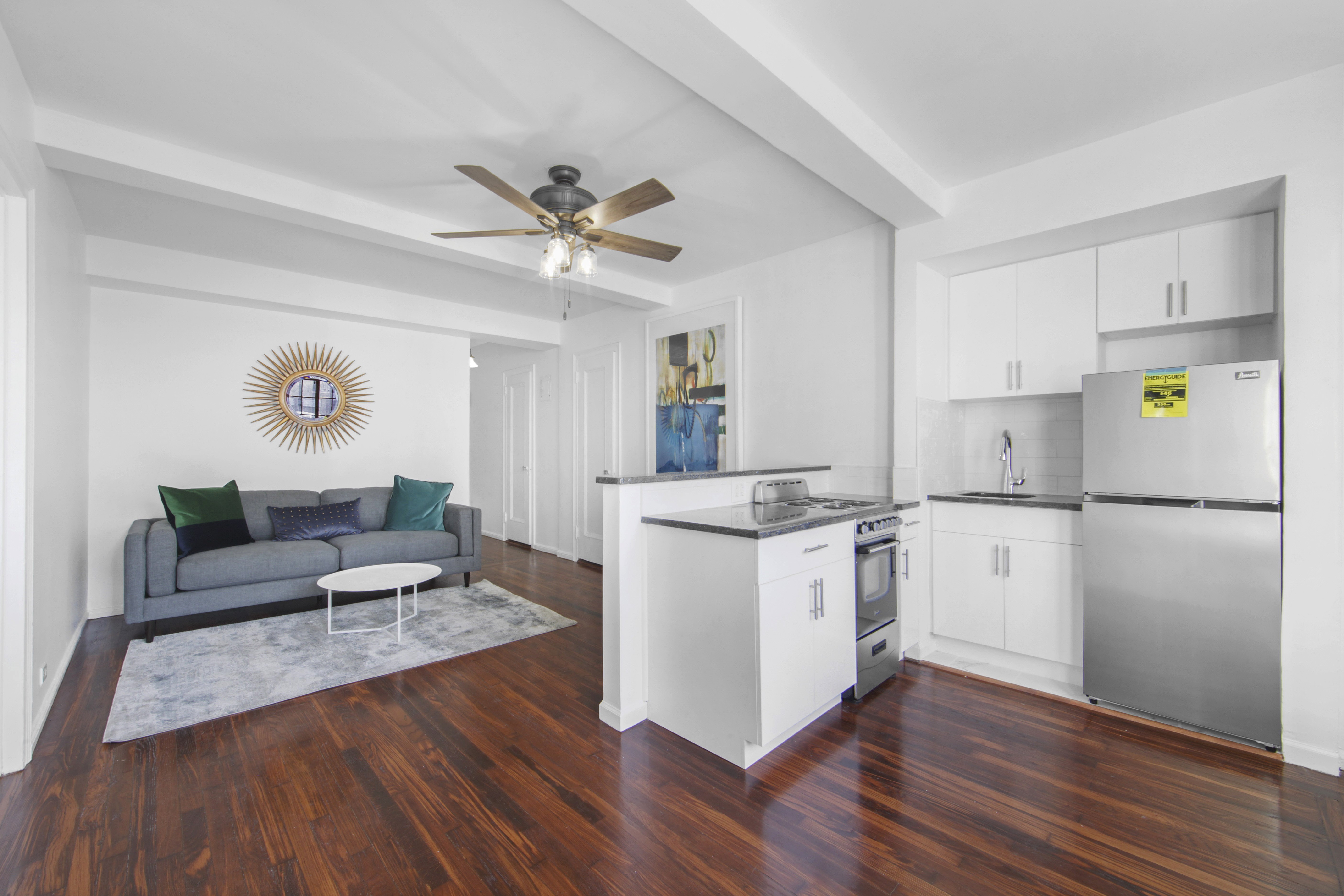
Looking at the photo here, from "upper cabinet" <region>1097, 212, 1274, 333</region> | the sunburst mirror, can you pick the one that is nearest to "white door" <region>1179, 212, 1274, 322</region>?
"upper cabinet" <region>1097, 212, 1274, 333</region>

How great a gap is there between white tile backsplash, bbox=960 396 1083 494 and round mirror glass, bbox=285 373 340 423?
5209 millimetres

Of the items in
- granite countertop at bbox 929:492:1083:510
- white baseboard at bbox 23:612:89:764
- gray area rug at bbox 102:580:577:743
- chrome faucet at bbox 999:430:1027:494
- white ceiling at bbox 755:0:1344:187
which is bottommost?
gray area rug at bbox 102:580:577:743

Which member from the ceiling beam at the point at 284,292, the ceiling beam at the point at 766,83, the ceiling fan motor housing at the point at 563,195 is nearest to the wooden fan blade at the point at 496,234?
the ceiling fan motor housing at the point at 563,195

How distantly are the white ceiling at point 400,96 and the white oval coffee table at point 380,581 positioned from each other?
226 centimetres

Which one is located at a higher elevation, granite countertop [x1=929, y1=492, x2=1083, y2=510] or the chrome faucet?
the chrome faucet

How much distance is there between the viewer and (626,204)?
2512 millimetres

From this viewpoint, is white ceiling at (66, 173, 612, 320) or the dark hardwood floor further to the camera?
white ceiling at (66, 173, 612, 320)

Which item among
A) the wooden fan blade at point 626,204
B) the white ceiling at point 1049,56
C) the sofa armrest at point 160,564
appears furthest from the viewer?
the sofa armrest at point 160,564

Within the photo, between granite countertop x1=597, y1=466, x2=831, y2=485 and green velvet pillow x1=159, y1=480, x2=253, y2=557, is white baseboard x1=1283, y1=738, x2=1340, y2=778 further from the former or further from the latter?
green velvet pillow x1=159, y1=480, x2=253, y2=557

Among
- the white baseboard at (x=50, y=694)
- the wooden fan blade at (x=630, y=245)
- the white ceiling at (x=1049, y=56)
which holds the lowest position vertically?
the white baseboard at (x=50, y=694)

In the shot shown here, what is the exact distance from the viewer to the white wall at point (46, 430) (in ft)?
6.95

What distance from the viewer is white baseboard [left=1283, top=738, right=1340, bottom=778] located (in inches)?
84.8

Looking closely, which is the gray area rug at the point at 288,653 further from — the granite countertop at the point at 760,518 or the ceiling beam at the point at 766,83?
the ceiling beam at the point at 766,83

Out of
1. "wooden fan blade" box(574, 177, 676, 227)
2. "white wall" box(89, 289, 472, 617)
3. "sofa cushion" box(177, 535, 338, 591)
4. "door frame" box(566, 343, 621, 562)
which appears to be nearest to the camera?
"wooden fan blade" box(574, 177, 676, 227)
